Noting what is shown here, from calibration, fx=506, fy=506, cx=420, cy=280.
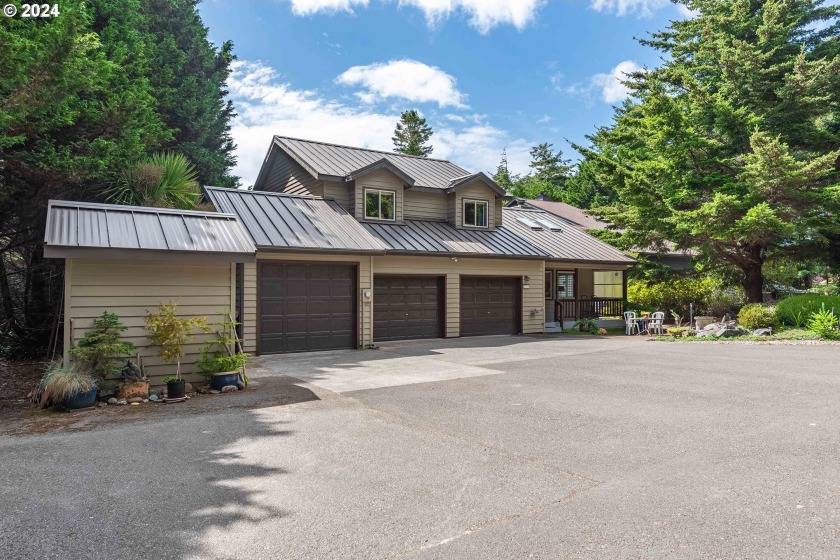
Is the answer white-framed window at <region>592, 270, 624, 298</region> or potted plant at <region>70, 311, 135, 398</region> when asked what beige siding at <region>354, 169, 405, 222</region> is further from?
white-framed window at <region>592, 270, 624, 298</region>

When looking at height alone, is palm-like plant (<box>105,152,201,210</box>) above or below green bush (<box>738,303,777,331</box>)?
above

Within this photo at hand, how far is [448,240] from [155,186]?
27.9 feet

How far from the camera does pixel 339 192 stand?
16.1 m

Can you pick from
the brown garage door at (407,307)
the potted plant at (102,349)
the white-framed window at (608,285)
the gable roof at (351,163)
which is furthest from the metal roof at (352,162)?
the white-framed window at (608,285)

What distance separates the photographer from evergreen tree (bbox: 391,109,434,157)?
46.1 m

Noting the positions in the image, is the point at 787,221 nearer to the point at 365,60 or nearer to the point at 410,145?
the point at 365,60

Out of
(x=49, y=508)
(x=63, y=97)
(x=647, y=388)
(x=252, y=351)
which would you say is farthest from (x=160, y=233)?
(x=647, y=388)

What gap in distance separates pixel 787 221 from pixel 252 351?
17123 mm

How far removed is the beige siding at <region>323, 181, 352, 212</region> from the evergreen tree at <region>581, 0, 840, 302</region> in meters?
9.86

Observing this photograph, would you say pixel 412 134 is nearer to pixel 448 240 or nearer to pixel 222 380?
pixel 448 240

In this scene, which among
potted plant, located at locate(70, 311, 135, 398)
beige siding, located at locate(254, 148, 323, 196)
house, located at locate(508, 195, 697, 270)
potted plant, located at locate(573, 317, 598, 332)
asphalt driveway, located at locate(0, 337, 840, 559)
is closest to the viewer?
asphalt driveway, located at locate(0, 337, 840, 559)

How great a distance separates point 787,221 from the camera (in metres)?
16.6

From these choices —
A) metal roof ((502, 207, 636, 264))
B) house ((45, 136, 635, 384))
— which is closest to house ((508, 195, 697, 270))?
metal roof ((502, 207, 636, 264))

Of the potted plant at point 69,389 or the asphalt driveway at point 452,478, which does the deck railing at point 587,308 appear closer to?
the asphalt driveway at point 452,478
